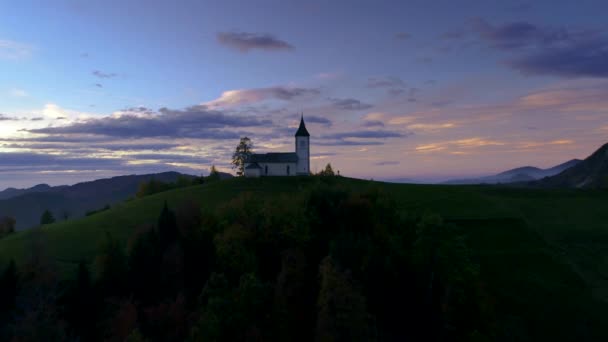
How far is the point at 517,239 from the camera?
50.5m

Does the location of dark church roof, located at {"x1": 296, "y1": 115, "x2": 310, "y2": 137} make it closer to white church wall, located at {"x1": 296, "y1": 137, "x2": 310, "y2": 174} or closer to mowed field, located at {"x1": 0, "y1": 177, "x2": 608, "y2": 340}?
white church wall, located at {"x1": 296, "y1": 137, "x2": 310, "y2": 174}

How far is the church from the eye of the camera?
99.5 metres

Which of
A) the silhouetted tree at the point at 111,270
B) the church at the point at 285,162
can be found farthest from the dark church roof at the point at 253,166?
the silhouetted tree at the point at 111,270

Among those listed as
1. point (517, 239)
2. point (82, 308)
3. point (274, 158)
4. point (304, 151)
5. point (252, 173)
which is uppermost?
point (304, 151)

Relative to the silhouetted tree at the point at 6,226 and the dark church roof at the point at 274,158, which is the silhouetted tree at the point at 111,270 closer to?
the silhouetted tree at the point at 6,226

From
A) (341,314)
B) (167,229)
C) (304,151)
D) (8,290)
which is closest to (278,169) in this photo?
(304,151)

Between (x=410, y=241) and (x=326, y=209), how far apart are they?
10.2 meters

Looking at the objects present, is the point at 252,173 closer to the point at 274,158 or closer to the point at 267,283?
the point at 274,158

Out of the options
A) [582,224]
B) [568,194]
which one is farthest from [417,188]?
[582,224]

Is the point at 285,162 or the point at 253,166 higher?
the point at 285,162

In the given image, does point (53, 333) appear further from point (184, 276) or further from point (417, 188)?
point (417, 188)

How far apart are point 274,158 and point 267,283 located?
68232mm

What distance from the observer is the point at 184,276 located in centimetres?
4366

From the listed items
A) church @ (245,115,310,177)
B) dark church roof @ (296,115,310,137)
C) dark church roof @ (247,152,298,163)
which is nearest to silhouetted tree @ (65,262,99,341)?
church @ (245,115,310,177)
